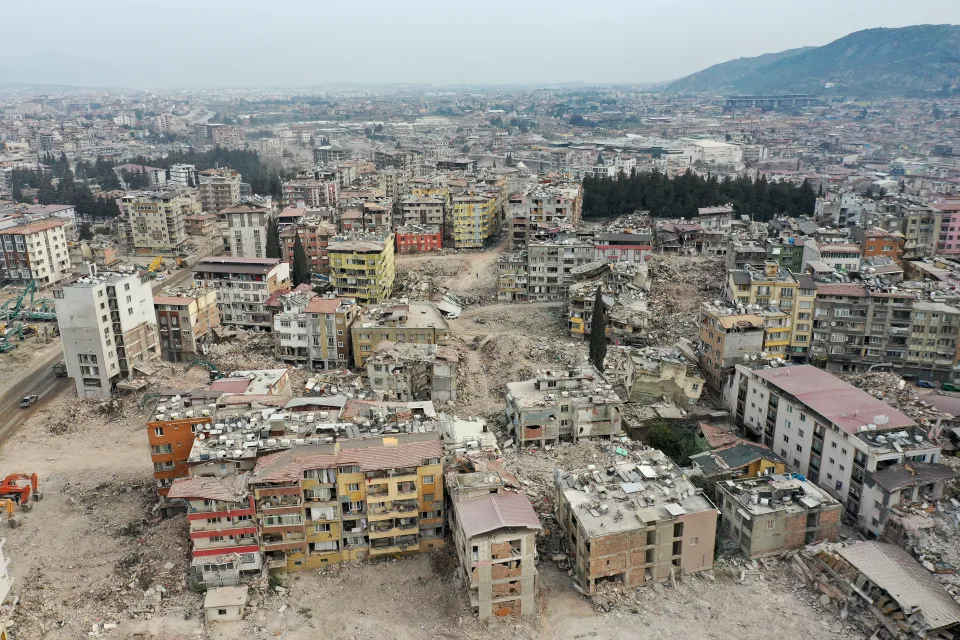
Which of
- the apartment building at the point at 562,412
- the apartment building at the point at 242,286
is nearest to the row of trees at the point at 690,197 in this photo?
the apartment building at the point at 242,286

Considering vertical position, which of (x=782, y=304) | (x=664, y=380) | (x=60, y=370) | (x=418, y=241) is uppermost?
(x=782, y=304)

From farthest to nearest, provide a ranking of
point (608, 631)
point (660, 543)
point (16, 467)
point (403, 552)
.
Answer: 1. point (16, 467)
2. point (403, 552)
3. point (660, 543)
4. point (608, 631)

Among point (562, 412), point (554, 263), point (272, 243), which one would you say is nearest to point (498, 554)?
point (562, 412)

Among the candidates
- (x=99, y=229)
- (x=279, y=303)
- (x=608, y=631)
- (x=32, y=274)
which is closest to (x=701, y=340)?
(x=608, y=631)

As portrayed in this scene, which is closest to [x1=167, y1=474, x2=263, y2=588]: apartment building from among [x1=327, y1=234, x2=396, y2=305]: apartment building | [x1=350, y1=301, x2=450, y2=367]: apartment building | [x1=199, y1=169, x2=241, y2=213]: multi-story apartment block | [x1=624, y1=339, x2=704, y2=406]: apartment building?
[x1=350, y1=301, x2=450, y2=367]: apartment building

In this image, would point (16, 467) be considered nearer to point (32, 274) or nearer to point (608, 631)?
point (608, 631)

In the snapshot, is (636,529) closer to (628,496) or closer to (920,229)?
(628,496)

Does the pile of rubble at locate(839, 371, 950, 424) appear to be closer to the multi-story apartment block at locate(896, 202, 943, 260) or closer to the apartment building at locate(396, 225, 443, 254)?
the multi-story apartment block at locate(896, 202, 943, 260)
